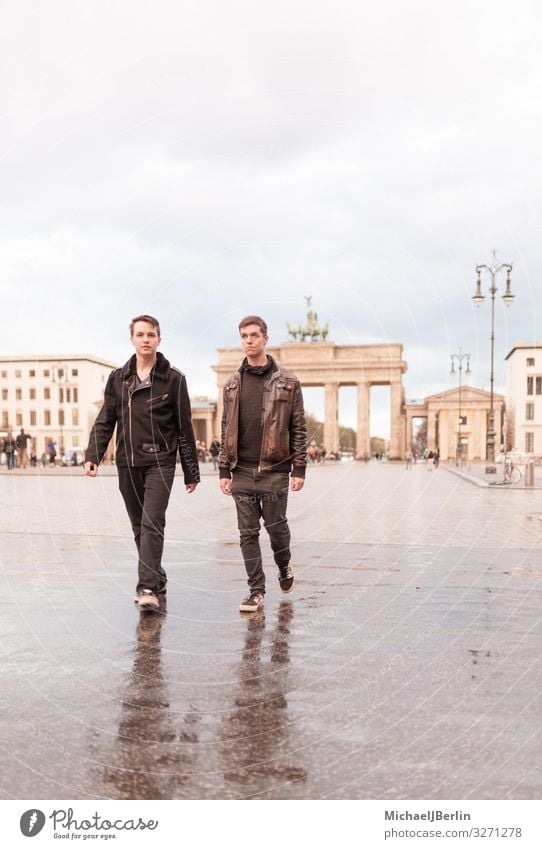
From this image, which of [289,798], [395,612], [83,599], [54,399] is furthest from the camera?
[54,399]

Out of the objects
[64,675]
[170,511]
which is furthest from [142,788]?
[170,511]

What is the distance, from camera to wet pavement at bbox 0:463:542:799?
2891mm

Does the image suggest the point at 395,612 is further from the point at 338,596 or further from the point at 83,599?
the point at 83,599

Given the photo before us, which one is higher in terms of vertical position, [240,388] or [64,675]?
[240,388]

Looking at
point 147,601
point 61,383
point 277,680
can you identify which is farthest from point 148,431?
point 61,383

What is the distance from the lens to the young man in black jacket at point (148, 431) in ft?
19.6

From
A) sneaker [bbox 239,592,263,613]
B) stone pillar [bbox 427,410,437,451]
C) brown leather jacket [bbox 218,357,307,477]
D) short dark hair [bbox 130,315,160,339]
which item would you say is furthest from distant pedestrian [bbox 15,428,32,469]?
stone pillar [bbox 427,410,437,451]

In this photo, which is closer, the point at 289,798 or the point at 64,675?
the point at 289,798

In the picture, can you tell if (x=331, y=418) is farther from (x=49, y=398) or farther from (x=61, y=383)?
(x=49, y=398)

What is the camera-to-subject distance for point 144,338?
5.93 meters

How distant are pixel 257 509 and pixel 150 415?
103 centimetres

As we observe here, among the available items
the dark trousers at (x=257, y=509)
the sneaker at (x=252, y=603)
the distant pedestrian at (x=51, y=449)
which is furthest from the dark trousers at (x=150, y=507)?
the distant pedestrian at (x=51, y=449)
